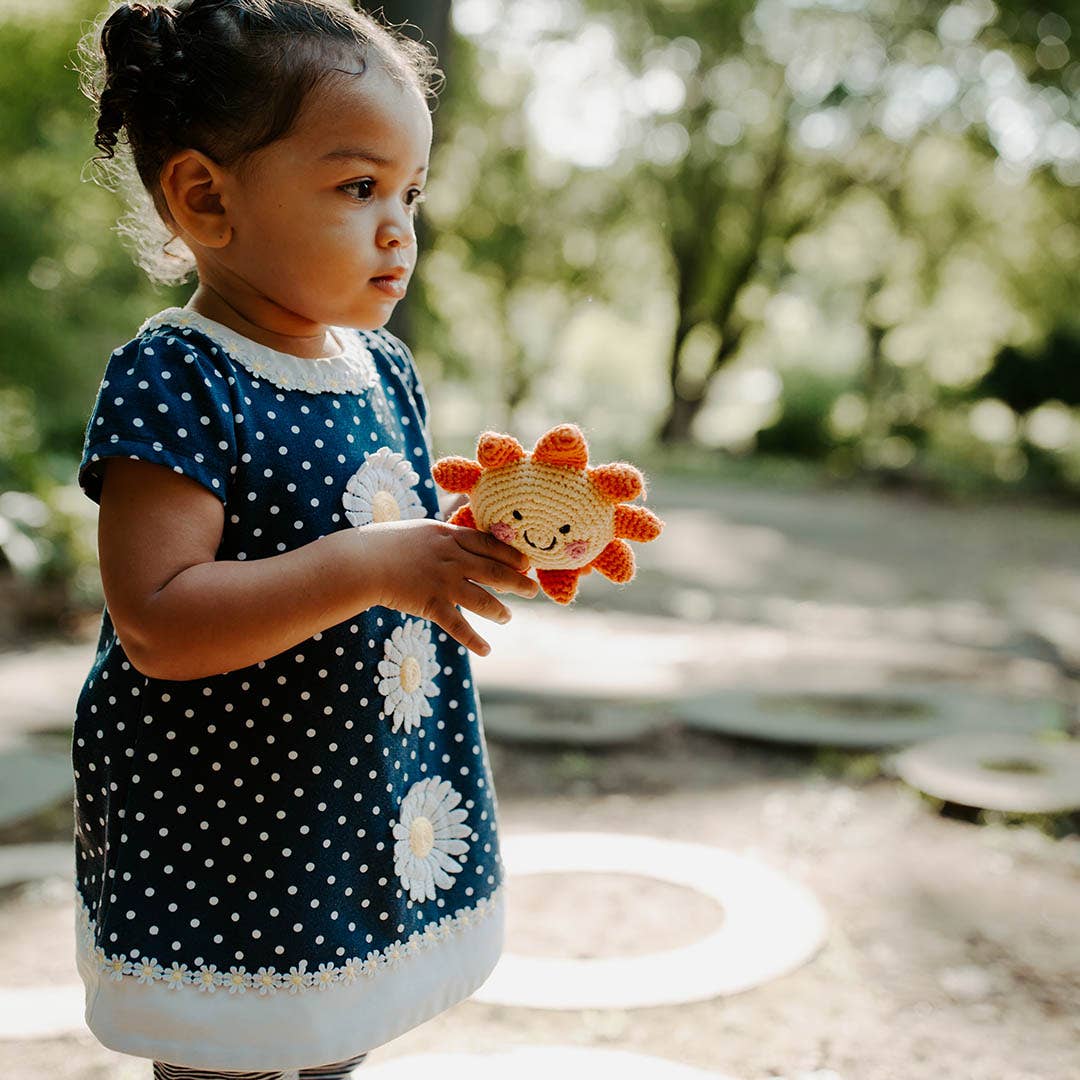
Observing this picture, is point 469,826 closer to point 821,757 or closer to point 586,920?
point 586,920

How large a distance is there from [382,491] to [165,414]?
0.99 ft

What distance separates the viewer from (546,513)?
4.23 ft

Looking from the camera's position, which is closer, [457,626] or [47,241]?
[457,626]

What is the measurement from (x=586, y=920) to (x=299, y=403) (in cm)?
181

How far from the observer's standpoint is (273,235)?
53.7 inches

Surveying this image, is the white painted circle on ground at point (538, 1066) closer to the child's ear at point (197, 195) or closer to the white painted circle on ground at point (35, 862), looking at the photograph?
the white painted circle on ground at point (35, 862)

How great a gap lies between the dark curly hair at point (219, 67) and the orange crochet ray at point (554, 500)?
16.9 inches

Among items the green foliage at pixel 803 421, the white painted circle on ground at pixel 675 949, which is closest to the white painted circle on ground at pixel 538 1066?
the white painted circle on ground at pixel 675 949

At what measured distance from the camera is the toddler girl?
50.6 inches

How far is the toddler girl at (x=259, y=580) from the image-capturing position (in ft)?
4.21

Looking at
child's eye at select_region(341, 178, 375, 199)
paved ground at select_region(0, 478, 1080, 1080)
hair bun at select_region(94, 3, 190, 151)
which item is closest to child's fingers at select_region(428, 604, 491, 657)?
child's eye at select_region(341, 178, 375, 199)

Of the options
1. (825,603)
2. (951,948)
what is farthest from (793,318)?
(951,948)

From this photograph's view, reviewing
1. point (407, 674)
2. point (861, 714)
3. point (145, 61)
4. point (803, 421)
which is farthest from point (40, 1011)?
point (803, 421)

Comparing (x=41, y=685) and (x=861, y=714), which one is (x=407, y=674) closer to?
(x=861, y=714)
